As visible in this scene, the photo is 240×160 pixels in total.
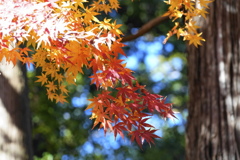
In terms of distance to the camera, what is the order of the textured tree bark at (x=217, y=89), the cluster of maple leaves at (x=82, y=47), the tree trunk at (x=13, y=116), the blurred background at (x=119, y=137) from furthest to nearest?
1. the blurred background at (x=119, y=137)
2. the tree trunk at (x=13, y=116)
3. the textured tree bark at (x=217, y=89)
4. the cluster of maple leaves at (x=82, y=47)

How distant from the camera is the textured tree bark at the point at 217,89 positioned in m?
2.96

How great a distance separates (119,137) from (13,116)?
4606 mm

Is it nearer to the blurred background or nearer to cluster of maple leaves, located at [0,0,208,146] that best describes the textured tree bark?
cluster of maple leaves, located at [0,0,208,146]

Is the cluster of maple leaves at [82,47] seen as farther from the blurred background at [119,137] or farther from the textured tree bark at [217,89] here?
the blurred background at [119,137]

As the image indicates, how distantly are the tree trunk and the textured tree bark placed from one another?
1349 millimetres

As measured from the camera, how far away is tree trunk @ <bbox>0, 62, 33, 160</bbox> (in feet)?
10.2

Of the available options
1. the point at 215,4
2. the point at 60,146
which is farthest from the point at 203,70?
the point at 60,146

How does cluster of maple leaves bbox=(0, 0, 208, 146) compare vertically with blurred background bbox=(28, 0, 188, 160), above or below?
below

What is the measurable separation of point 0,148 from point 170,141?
189 inches

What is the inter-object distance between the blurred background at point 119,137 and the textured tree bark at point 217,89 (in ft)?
12.9

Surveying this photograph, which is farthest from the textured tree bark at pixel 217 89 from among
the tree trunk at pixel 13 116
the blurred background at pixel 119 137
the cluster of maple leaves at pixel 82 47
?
the blurred background at pixel 119 137

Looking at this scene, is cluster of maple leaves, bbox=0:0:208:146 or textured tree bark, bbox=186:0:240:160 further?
textured tree bark, bbox=186:0:240:160

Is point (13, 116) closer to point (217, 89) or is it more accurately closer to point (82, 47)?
point (82, 47)

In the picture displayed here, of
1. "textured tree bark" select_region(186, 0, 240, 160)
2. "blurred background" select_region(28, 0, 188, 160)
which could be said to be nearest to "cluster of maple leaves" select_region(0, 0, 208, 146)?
"textured tree bark" select_region(186, 0, 240, 160)
